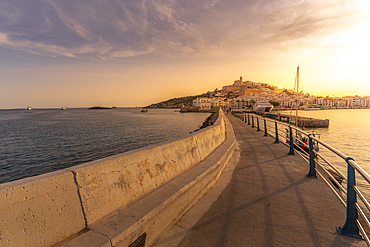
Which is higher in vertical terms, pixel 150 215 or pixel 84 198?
pixel 84 198

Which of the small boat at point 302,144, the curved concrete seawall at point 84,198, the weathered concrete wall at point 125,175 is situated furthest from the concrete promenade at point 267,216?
Result: the small boat at point 302,144

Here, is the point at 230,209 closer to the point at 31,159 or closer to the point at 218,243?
the point at 218,243

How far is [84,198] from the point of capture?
2.33 meters

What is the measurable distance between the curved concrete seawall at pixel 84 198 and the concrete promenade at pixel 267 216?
48 cm

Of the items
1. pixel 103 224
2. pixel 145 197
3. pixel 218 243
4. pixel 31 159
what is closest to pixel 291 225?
pixel 218 243

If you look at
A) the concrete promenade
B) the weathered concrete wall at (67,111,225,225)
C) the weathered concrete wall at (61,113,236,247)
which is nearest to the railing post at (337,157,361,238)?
the concrete promenade

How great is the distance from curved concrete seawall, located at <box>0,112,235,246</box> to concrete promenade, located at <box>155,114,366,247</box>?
1.58ft

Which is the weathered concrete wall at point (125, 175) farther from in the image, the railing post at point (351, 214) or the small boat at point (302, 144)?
the small boat at point (302, 144)

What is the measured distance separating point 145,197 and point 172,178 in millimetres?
908

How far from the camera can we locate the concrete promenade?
271 centimetres

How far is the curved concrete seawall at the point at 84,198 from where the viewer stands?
5.81ft

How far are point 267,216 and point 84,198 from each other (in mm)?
3048

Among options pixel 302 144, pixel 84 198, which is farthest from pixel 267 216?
pixel 302 144

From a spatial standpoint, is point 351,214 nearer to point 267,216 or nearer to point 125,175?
point 267,216
